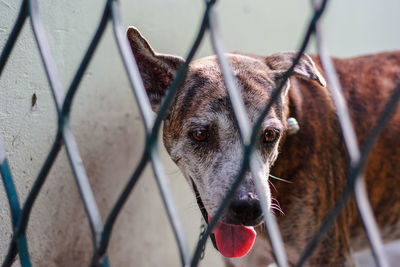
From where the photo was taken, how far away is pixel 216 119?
2129mm

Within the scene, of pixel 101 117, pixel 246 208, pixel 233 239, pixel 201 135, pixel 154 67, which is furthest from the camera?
pixel 101 117

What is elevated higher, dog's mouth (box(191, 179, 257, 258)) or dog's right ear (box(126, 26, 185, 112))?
dog's right ear (box(126, 26, 185, 112))

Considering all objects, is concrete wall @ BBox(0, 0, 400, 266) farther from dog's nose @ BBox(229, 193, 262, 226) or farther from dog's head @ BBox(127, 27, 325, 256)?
dog's nose @ BBox(229, 193, 262, 226)

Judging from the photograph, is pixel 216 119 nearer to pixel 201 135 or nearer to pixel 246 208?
pixel 201 135

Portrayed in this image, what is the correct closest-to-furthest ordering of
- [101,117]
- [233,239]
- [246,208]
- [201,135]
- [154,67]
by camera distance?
[246,208]
[233,239]
[201,135]
[154,67]
[101,117]

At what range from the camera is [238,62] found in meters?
2.38

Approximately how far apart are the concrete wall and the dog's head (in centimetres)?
42

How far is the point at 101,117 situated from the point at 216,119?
88cm

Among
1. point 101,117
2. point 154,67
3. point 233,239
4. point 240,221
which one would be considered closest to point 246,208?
point 240,221

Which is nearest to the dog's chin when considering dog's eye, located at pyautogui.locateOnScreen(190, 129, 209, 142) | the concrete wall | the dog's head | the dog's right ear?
the dog's head

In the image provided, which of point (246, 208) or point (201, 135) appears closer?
point (246, 208)

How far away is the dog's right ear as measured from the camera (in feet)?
7.09

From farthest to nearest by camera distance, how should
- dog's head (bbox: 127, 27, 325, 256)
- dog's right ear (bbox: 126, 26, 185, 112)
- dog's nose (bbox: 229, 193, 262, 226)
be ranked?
dog's right ear (bbox: 126, 26, 185, 112)
dog's head (bbox: 127, 27, 325, 256)
dog's nose (bbox: 229, 193, 262, 226)

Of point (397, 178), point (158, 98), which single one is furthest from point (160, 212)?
point (397, 178)
